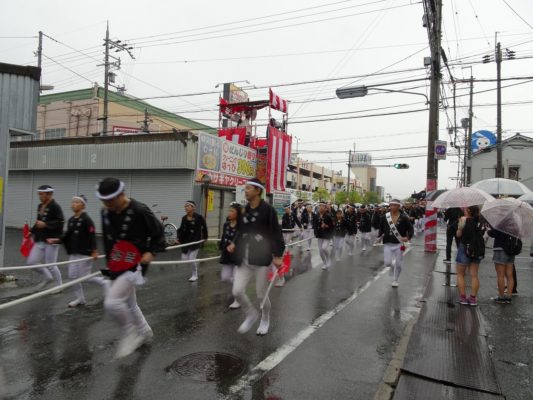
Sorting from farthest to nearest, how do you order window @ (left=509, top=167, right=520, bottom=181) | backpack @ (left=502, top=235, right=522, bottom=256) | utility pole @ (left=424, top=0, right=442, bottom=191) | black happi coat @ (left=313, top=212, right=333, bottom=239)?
1. window @ (left=509, top=167, right=520, bottom=181)
2. utility pole @ (left=424, top=0, right=442, bottom=191)
3. black happi coat @ (left=313, top=212, right=333, bottom=239)
4. backpack @ (left=502, top=235, right=522, bottom=256)

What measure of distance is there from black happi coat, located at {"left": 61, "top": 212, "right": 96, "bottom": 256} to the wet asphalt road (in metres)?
0.92

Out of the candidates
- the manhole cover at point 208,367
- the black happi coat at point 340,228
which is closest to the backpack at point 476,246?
the manhole cover at point 208,367

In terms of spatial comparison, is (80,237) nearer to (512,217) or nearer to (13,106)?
(13,106)

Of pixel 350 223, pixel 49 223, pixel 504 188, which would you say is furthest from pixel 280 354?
pixel 350 223

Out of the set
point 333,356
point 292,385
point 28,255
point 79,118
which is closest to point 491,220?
point 333,356

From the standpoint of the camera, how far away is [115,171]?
17.1 meters

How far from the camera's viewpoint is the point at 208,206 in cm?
1616

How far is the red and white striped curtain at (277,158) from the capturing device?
19766 millimetres

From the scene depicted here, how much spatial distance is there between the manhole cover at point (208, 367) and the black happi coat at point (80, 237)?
2.88 metres

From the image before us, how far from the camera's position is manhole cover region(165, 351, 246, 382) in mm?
3961

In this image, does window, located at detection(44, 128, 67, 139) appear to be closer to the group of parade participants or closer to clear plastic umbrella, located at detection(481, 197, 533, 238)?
the group of parade participants

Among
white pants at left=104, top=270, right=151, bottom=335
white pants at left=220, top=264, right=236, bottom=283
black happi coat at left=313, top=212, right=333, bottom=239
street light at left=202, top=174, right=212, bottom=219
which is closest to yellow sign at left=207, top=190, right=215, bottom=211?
street light at left=202, top=174, right=212, bottom=219

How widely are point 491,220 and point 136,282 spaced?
561 cm

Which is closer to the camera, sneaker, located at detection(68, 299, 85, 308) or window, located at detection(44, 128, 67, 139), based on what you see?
sneaker, located at detection(68, 299, 85, 308)
